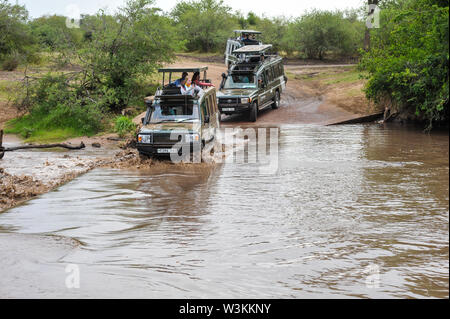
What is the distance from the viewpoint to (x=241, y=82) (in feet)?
73.4

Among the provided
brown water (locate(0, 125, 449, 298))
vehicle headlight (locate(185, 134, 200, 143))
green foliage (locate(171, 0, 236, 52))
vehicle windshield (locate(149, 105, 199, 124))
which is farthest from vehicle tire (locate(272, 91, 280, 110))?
green foliage (locate(171, 0, 236, 52))

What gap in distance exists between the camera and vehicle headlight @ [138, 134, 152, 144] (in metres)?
13.4

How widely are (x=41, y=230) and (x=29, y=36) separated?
27.0 meters

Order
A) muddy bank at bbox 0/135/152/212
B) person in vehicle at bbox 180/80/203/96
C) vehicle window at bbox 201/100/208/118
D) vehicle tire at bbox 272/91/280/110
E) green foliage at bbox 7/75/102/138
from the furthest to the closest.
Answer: vehicle tire at bbox 272/91/280/110 → green foliage at bbox 7/75/102/138 → person in vehicle at bbox 180/80/203/96 → vehicle window at bbox 201/100/208/118 → muddy bank at bbox 0/135/152/212

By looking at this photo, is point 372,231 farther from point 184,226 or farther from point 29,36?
point 29,36

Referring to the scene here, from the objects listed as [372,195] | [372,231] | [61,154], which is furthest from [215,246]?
[61,154]

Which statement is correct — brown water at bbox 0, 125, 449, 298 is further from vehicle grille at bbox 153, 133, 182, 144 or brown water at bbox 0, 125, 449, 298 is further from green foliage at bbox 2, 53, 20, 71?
green foliage at bbox 2, 53, 20, 71

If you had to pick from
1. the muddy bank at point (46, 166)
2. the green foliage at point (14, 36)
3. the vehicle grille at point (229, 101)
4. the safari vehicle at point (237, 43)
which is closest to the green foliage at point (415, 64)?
the vehicle grille at point (229, 101)

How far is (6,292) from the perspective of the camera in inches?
245

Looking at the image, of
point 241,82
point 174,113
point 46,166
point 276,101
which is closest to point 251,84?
point 241,82

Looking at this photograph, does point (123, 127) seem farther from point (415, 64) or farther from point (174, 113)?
point (415, 64)

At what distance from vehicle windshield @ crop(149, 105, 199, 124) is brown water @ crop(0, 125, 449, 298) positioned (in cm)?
127

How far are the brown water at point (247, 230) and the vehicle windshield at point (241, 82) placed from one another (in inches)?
330

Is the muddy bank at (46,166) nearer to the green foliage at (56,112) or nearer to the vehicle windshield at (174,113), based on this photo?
the vehicle windshield at (174,113)
